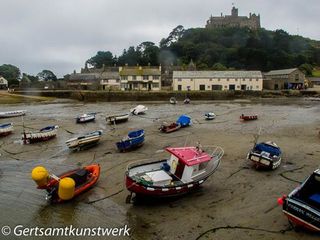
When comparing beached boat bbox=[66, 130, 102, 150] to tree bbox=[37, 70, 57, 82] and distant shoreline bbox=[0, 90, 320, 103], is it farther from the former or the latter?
tree bbox=[37, 70, 57, 82]

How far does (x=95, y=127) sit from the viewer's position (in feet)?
119

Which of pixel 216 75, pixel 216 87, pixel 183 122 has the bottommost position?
pixel 183 122

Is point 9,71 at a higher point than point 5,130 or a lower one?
higher

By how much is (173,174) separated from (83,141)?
1092cm

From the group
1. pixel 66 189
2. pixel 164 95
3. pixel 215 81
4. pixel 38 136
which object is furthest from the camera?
pixel 215 81

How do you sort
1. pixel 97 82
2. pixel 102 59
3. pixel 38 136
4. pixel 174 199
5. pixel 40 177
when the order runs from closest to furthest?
pixel 40 177 < pixel 174 199 < pixel 38 136 < pixel 97 82 < pixel 102 59

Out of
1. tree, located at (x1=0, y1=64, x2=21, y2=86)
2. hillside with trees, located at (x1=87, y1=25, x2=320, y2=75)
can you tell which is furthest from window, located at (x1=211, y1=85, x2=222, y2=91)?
tree, located at (x1=0, y1=64, x2=21, y2=86)

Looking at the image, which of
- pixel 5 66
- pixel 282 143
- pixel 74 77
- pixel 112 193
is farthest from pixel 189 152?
pixel 5 66

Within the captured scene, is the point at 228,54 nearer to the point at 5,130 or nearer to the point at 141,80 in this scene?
the point at 141,80

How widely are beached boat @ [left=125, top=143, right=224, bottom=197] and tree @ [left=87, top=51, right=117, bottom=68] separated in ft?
419

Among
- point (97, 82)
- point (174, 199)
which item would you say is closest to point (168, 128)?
point (174, 199)

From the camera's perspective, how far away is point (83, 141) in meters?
25.5

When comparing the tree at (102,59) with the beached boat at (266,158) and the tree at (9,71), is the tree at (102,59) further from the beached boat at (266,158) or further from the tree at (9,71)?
the beached boat at (266,158)

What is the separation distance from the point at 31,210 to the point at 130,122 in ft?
80.3
